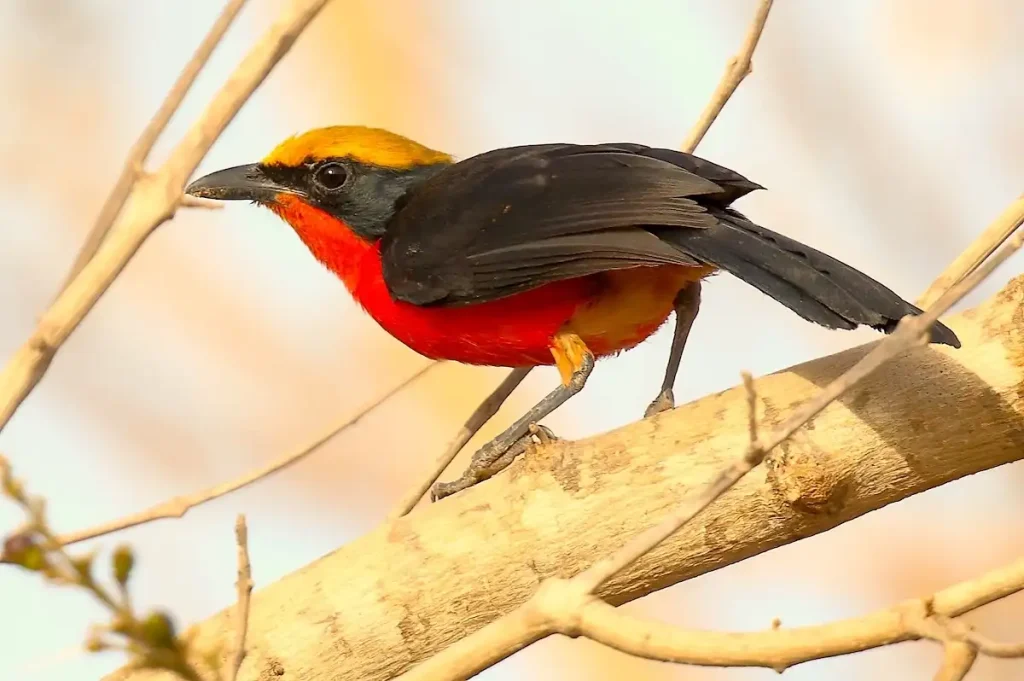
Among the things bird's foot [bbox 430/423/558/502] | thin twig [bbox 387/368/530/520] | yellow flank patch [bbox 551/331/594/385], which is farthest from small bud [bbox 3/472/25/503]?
yellow flank patch [bbox 551/331/594/385]

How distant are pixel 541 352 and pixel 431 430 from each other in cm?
241

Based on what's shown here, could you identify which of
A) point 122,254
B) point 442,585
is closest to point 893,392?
point 442,585

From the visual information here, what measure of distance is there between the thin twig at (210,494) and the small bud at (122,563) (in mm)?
599

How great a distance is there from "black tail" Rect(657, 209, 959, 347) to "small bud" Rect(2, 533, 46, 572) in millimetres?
1395

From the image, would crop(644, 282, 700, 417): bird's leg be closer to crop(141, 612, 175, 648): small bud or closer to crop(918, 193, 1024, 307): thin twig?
crop(918, 193, 1024, 307): thin twig

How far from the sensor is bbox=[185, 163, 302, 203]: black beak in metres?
3.16

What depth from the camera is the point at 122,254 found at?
137 centimetres

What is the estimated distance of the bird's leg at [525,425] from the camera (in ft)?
8.62

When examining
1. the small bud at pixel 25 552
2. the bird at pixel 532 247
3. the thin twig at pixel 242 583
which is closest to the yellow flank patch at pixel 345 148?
the bird at pixel 532 247

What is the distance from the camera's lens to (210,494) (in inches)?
83.4

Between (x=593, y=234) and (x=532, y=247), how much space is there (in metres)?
0.15

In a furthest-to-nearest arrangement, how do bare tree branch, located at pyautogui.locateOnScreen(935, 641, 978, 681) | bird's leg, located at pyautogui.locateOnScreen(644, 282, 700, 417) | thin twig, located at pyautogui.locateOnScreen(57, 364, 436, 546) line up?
bird's leg, located at pyautogui.locateOnScreen(644, 282, 700, 417) → thin twig, located at pyautogui.locateOnScreen(57, 364, 436, 546) → bare tree branch, located at pyautogui.locateOnScreen(935, 641, 978, 681)

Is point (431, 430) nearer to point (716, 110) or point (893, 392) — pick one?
point (716, 110)

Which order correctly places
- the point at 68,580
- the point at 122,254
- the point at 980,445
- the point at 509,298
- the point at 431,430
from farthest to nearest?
the point at 431,430, the point at 509,298, the point at 980,445, the point at 122,254, the point at 68,580
